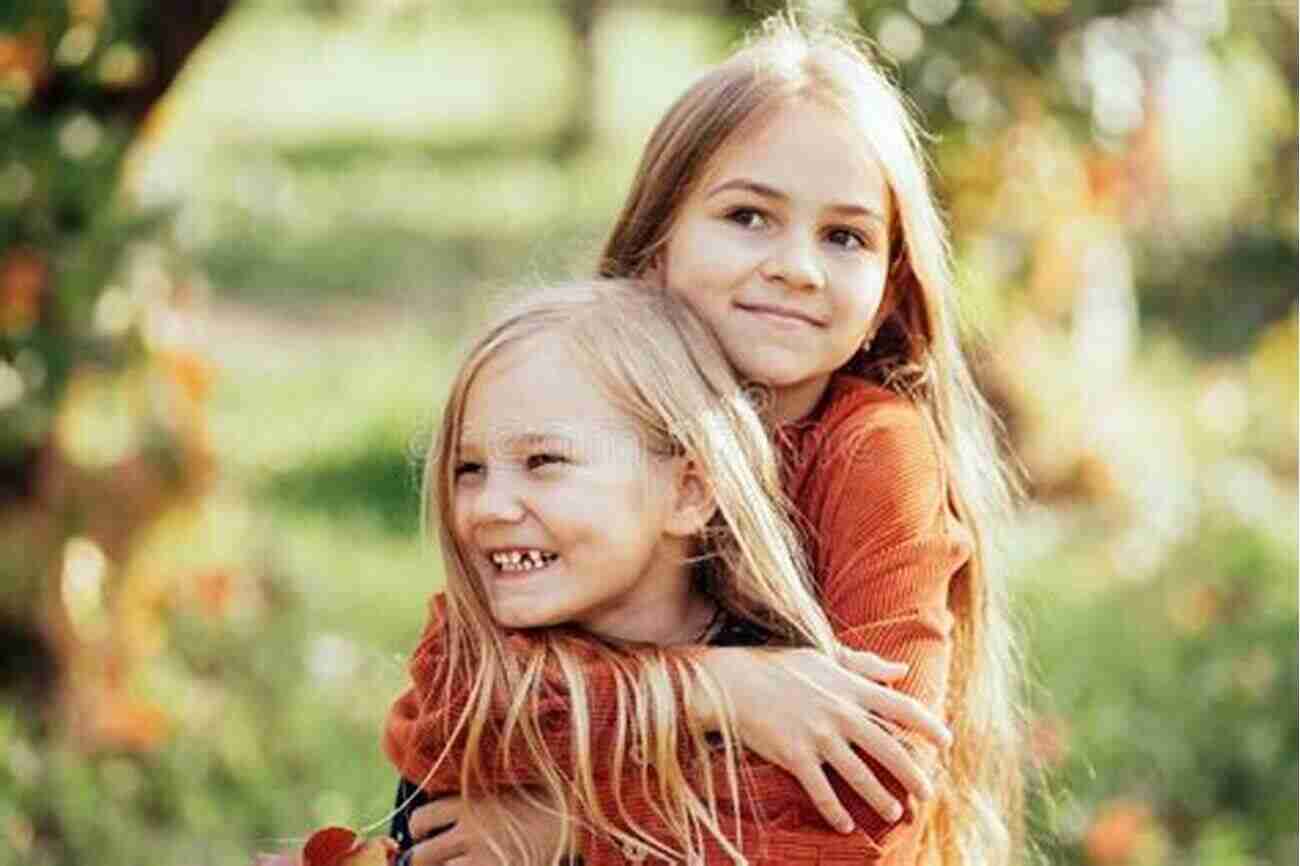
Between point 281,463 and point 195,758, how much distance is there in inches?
120

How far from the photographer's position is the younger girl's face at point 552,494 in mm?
2521

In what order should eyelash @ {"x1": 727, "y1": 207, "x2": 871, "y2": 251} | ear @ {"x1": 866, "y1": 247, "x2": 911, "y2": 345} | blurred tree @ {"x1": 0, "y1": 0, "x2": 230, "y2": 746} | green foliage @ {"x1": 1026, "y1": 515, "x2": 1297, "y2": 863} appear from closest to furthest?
eyelash @ {"x1": 727, "y1": 207, "x2": 871, "y2": 251} < ear @ {"x1": 866, "y1": 247, "x2": 911, "y2": 345} < blurred tree @ {"x1": 0, "y1": 0, "x2": 230, "y2": 746} < green foliage @ {"x1": 1026, "y1": 515, "x2": 1297, "y2": 863}

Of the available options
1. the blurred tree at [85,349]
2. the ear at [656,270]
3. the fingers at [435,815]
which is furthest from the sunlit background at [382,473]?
the fingers at [435,815]

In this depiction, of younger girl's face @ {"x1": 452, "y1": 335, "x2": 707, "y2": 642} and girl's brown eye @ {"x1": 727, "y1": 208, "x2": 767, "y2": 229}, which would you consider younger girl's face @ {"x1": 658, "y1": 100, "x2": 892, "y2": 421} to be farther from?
younger girl's face @ {"x1": 452, "y1": 335, "x2": 707, "y2": 642}

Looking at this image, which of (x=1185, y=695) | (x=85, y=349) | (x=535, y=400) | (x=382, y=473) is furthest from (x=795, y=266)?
(x=382, y=473)

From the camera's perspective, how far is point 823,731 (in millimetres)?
2459

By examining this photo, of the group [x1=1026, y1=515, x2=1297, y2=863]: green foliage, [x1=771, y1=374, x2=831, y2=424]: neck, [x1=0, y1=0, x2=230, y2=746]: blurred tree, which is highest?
[x1=771, y1=374, x2=831, y2=424]: neck

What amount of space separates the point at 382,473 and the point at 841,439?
5.65m

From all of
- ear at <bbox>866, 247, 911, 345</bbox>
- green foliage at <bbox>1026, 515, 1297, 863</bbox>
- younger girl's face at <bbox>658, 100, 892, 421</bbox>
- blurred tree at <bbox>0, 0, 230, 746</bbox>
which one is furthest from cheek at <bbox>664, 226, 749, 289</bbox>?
green foliage at <bbox>1026, 515, 1297, 863</bbox>

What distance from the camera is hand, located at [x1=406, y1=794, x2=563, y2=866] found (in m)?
2.57

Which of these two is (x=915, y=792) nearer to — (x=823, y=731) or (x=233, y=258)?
(x=823, y=731)

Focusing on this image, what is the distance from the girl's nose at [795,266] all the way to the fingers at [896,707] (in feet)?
1.36

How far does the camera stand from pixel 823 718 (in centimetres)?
246

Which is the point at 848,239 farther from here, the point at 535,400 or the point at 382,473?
the point at 382,473
